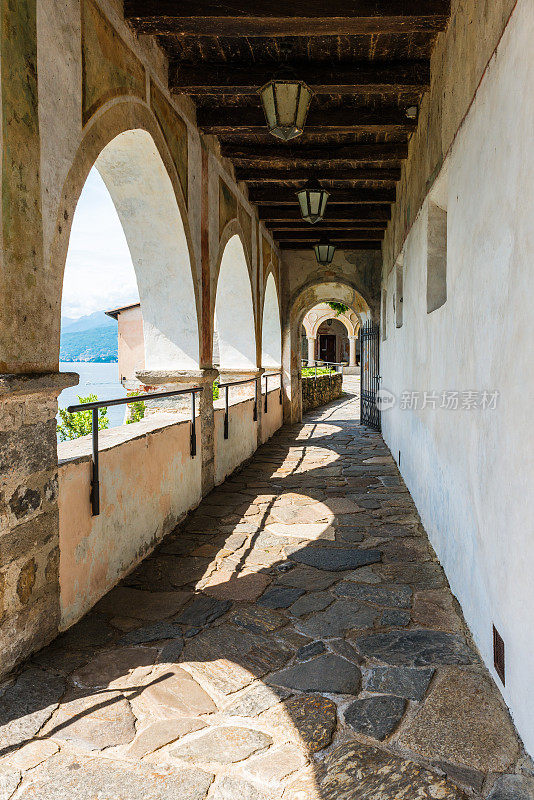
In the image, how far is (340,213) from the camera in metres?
8.73

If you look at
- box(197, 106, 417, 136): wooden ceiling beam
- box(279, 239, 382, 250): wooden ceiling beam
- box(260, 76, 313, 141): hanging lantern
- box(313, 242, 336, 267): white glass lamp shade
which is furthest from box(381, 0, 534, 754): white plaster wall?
box(279, 239, 382, 250): wooden ceiling beam

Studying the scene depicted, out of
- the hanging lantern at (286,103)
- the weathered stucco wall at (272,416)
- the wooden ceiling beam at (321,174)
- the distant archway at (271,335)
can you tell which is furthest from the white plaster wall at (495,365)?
the distant archway at (271,335)

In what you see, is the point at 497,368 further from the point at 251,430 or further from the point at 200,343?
the point at 251,430

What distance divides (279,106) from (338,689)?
3410 mm

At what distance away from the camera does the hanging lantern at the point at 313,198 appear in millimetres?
5902

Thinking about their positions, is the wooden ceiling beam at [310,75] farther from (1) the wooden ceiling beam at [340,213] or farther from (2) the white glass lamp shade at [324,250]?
(2) the white glass lamp shade at [324,250]

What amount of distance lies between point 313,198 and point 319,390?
32.8ft

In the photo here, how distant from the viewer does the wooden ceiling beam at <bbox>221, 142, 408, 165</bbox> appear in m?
6.11

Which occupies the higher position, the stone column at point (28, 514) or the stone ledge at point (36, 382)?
the stone ledge at point (36, 382)

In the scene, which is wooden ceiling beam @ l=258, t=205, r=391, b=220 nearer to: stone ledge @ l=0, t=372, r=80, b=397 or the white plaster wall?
the white plaster wall

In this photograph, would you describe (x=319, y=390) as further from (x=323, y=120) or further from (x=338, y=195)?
(x=323, y=120)

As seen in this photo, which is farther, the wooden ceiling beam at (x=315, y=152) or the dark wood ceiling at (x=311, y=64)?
the wooden ceiling beam at (x=315, y=152)

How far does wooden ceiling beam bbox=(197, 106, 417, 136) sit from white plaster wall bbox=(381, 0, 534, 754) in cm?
218

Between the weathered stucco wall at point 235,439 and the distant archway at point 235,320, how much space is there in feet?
2.94
